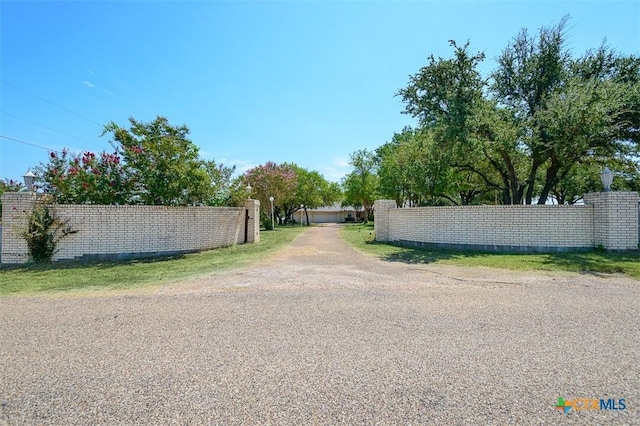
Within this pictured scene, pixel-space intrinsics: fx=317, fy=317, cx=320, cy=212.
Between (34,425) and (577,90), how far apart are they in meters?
14.8

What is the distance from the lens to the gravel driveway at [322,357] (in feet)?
7.39

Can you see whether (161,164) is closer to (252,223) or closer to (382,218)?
(252,223)

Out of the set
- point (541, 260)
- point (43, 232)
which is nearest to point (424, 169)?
point (541, 260)

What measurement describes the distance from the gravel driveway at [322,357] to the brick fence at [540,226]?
5454 millimetres

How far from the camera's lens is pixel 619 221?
383 inches

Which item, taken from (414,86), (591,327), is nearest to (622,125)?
(414,86)

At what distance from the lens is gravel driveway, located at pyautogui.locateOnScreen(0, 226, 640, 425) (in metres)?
2.25

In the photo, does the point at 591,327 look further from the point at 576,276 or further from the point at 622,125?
the point at 622,125

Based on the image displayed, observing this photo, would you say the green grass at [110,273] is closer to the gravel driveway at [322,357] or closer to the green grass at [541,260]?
the gravel driveway at [322,357]

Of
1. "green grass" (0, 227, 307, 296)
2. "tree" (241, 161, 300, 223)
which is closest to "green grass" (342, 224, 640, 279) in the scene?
"green grass" (0, 227, 307, 296)

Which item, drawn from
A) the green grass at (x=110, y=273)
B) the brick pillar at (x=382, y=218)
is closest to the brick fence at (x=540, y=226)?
the brick pillar at (x=382, y=218)

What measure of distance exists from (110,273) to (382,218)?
11519mm

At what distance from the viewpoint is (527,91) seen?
1316 cm

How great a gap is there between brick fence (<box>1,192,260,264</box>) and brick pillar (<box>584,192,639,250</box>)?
13840 millimetres
